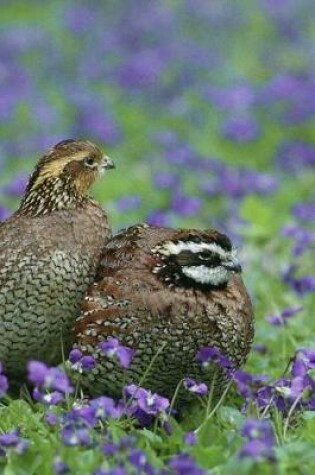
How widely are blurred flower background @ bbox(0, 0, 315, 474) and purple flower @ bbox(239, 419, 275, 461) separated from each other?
0.02 metres

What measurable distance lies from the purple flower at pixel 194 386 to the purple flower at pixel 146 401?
0.64ft

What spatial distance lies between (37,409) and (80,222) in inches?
38.0

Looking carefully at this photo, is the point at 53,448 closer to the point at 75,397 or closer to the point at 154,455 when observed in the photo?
the point at 154,455

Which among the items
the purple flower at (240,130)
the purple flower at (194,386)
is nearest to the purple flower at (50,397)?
the purple flower at (194,386)

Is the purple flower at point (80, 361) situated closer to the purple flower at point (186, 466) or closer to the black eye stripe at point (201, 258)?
the black eye stripe at point (201, 258)

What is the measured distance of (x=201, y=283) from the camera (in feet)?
20.1

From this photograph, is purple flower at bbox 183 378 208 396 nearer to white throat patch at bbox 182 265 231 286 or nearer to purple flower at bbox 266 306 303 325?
white throat patch at bbox 182 265 231 286

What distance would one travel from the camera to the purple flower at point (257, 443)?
451cm

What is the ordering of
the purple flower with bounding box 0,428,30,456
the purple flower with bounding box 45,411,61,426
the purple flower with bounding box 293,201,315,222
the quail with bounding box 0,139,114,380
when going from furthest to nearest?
the purple flower with bounding box 293,201,315,222, the quail with bounding box 0,139,114,380, the purple flower with bounding box 45,411,61,426, the purple flower with bounding box 0,428,30,456

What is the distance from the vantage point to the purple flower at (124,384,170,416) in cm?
553

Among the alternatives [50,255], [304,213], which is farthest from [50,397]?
[304,213]

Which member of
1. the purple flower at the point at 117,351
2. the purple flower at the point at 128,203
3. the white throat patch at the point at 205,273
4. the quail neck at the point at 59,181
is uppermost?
the purple flower at the point at 128,203

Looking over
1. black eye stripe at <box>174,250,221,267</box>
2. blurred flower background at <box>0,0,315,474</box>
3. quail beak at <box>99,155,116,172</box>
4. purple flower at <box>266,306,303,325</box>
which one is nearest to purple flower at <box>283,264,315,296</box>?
blurred flower background at <box>0,0,315,474</box>

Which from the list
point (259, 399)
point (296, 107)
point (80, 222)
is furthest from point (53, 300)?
point (296, 107)
